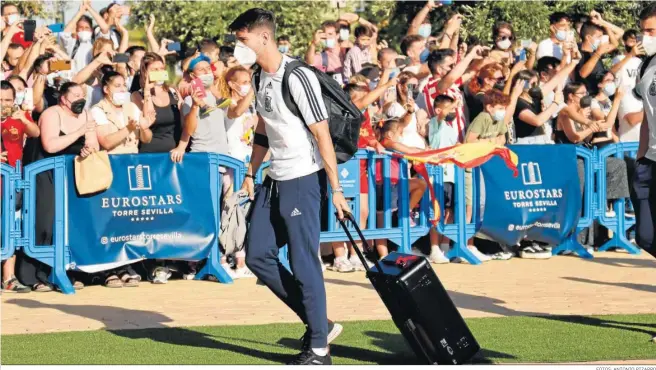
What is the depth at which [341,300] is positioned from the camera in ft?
36.7

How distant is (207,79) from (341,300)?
10.3 ft

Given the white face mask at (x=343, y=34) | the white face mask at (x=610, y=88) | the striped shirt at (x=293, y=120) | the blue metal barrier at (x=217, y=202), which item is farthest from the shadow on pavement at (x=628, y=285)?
the white face mask at (x=343, y=34)

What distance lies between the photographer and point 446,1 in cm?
1745

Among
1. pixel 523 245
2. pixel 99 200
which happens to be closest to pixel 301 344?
pixel 99 200

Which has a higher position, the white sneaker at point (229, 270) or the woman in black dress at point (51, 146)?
the woman in black dress at point (51, 146)

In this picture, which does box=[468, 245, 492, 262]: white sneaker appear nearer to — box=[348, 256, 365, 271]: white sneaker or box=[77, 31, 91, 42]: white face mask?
box=[348, 256, 365, 271]: white sneaker

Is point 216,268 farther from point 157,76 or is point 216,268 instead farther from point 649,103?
point 649,103

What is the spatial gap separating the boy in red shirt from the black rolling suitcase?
501 centimetres

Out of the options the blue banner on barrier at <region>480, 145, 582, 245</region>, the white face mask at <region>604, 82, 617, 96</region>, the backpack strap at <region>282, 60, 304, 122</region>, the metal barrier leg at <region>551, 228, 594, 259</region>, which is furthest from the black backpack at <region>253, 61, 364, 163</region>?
the white face mask at <region>604, 82, 617, 96</region>

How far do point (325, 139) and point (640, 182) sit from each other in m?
2.61

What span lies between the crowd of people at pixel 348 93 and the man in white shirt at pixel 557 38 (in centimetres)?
2

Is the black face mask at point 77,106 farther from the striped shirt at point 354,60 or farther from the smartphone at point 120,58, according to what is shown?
the striped shirt at point 354,60

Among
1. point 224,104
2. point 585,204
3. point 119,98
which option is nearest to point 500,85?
point 585,204

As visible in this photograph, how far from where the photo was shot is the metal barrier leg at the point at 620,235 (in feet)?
47.3
